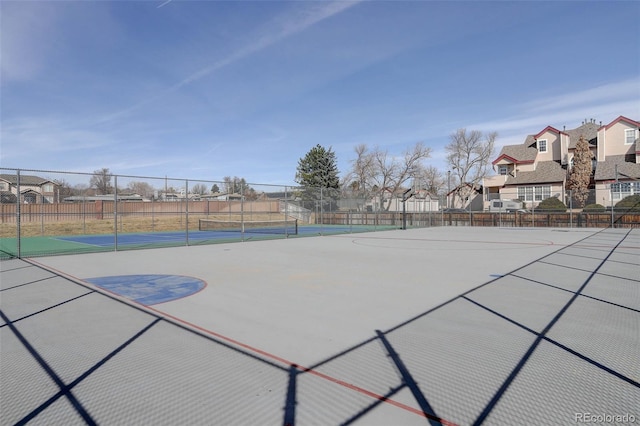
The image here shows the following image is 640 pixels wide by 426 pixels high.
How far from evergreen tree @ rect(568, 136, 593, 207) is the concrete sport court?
34.4 m

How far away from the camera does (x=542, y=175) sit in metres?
41.1

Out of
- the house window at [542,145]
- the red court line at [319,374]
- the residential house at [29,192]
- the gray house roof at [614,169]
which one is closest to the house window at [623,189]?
the gray house roof at [614,169]

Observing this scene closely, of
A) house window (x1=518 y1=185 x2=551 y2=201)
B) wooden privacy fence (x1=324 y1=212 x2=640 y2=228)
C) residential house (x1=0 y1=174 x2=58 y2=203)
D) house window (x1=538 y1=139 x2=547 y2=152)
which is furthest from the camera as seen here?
house window (x1=538 y1=139 x2=547 y2=152)

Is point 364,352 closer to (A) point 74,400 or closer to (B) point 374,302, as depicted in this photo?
(B) point 374,302

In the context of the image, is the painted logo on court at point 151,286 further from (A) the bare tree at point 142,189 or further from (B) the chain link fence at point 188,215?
(A) the bare tree at point 142,189

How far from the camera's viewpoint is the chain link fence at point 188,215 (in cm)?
1859

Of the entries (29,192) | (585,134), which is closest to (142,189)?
(29,192)

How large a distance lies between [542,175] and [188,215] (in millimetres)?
37438

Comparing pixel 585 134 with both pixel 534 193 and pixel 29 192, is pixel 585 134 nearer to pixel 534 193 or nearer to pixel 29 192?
pixel 534 193

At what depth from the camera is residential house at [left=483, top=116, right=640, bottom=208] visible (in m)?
34.8

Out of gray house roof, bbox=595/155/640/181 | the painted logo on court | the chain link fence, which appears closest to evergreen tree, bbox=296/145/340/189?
the chain link fence

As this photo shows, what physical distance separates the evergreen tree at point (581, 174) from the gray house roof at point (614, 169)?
1044mm

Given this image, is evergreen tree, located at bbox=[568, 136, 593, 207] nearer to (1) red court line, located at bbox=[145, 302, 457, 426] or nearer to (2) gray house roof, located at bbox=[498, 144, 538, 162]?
(2) gray house roof, located at bbox=[498, 144, 538, 162]

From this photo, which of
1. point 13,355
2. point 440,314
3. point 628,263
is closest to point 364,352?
point 440,314
